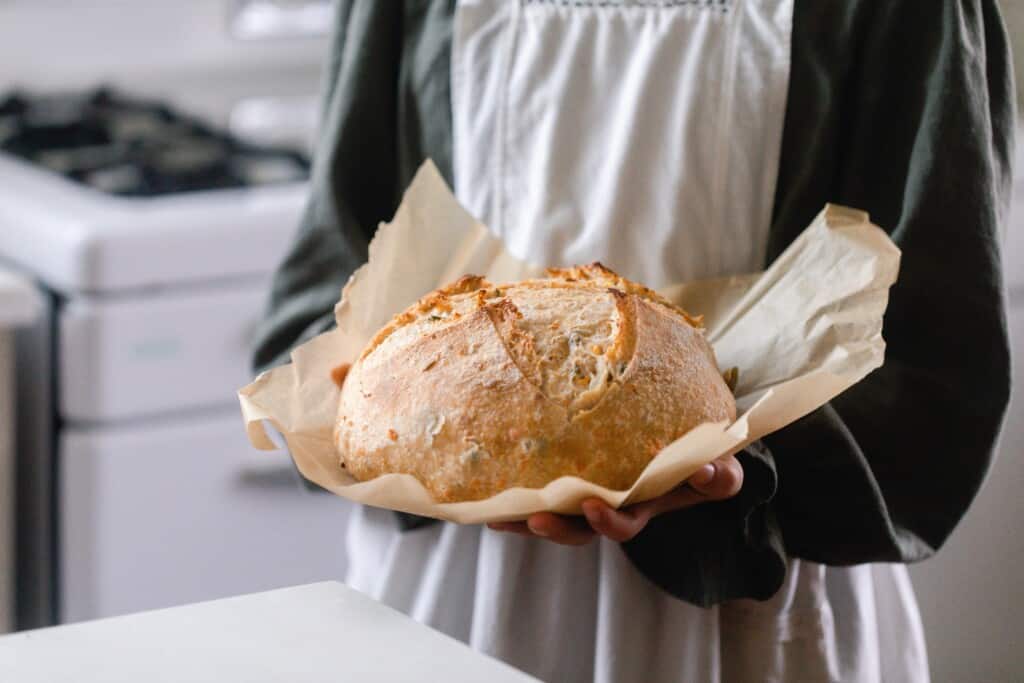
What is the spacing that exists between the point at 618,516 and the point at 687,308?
9.2 inches

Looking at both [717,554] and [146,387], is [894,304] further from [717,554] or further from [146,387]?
[146,387]

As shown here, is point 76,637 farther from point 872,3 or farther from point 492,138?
point 872,3

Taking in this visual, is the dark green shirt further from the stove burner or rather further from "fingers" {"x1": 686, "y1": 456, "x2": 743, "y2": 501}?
the stove burner

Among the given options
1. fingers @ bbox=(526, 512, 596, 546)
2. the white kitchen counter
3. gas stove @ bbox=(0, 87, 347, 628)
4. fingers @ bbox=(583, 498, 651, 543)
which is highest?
fingers @ bbox=(583, 498, 651, 543)

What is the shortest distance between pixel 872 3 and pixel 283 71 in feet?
4.97

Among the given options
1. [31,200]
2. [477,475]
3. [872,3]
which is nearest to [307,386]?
[477,475]

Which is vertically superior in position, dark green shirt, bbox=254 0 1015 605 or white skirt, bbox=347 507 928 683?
dark green shirt, bbox=254 0 1015 605

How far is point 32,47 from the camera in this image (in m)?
2.03

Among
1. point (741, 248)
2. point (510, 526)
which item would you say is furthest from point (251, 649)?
point (741, 248)

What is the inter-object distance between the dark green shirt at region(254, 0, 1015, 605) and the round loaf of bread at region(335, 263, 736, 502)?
0.33 feet

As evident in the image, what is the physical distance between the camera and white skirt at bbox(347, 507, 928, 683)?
3.06ft

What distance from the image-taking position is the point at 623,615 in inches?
36.7

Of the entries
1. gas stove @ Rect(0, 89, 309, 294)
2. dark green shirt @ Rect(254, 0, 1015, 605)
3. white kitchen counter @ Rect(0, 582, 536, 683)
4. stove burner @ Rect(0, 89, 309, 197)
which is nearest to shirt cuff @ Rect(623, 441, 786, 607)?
dark green shirt @ Rect(254, 0, 1015, 605)

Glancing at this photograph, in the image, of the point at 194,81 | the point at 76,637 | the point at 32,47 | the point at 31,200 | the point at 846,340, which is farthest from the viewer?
the point at 194,81
